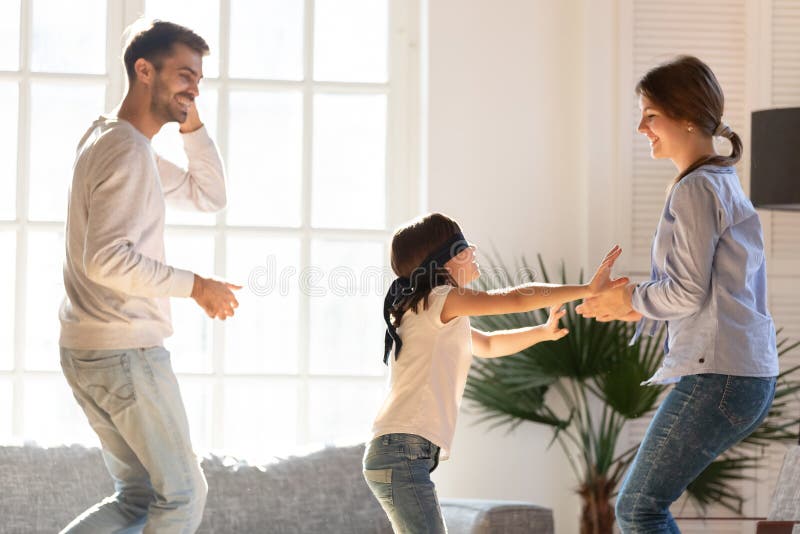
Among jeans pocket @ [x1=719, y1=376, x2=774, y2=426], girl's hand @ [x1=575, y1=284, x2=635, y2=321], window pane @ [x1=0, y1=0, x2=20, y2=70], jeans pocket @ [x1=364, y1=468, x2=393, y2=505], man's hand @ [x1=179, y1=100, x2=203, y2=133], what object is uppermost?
window pane @ [x1=0, y1=0, x2=20, y2=70]

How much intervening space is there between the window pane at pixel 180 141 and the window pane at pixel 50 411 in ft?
2.52

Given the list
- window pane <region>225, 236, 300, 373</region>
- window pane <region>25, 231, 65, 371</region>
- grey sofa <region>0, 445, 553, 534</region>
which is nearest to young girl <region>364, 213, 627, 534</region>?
grey sofa <region>0, 445, 553, 534</region>

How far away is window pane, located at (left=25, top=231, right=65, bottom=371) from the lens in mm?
3908

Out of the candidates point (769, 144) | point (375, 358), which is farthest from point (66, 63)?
point (769, 144)

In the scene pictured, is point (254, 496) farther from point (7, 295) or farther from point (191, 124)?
point (7, 295)

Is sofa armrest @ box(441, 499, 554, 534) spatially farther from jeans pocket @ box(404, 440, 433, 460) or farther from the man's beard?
the man's beard

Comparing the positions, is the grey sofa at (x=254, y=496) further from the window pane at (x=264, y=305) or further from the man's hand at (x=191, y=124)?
the man's hand at (x=191, y=124)

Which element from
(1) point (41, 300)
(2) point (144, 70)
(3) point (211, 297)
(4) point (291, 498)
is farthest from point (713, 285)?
(1) point (41, 300)

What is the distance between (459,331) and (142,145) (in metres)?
0.83

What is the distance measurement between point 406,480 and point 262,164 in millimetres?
2065

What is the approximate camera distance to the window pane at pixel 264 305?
3.97m

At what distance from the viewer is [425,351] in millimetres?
2307

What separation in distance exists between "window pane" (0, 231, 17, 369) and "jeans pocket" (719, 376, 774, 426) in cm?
281

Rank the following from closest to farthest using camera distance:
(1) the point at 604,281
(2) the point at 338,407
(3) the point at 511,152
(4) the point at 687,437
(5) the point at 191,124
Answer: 1. (4) the point at 687,437
2. (1) the point at 604,281
3. (5) the point at 191,124
4. (3) the point at 511,152
5. (2) the point at 338,407
